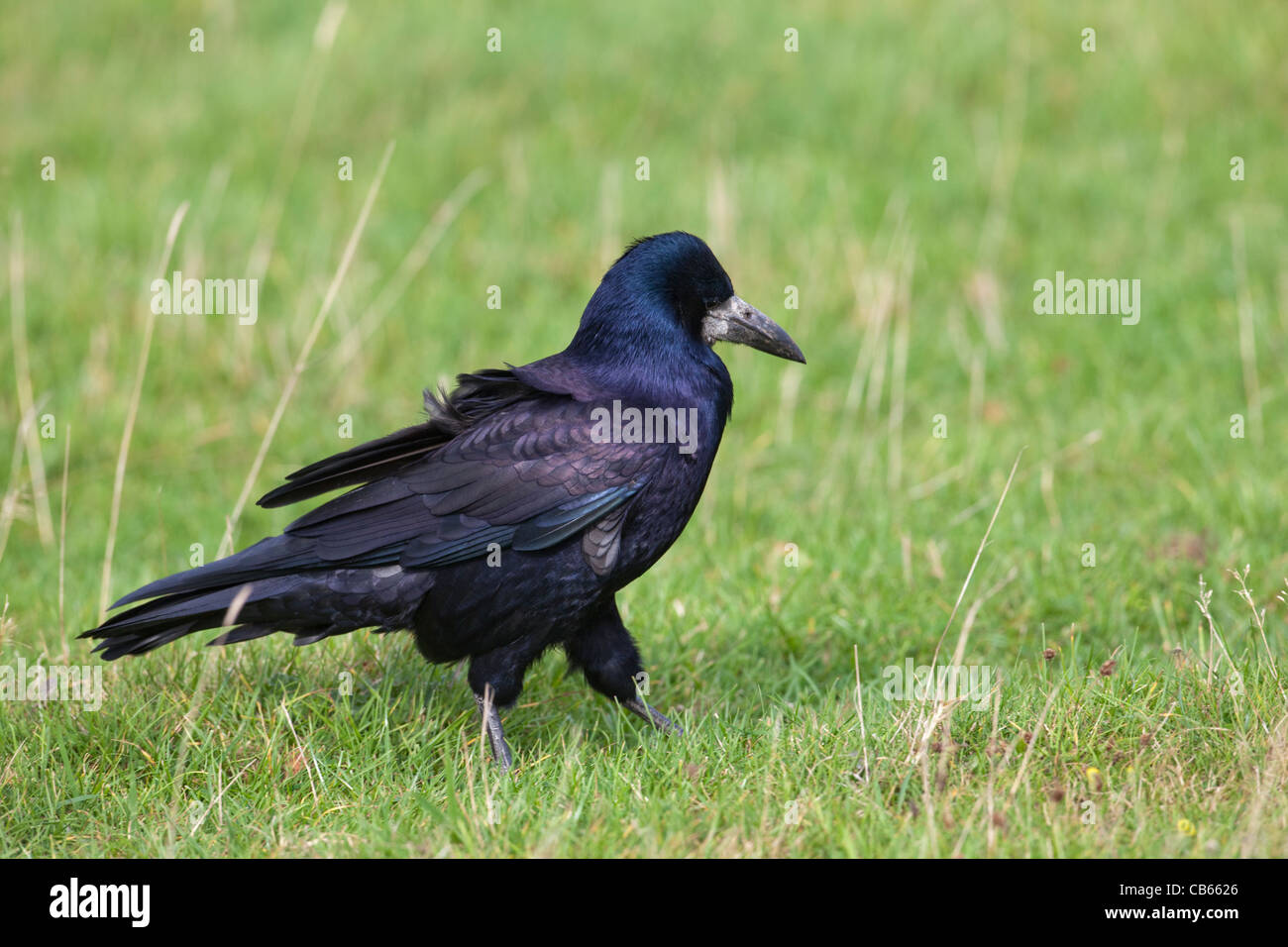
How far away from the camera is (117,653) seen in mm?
3887

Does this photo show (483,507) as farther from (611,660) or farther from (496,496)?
(611,660)

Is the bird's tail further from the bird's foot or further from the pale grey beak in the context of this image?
the pale grey beak

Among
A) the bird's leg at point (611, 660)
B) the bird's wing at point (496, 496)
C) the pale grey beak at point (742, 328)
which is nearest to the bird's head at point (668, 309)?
the pale grey beak at point (742, 328)

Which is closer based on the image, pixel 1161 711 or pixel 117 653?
pixel 1161 711

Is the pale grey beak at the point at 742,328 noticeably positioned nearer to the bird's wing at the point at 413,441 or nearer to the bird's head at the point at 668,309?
the bird's head at the point at 668,309

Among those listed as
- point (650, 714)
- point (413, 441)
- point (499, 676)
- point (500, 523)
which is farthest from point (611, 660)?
point (413, 441)

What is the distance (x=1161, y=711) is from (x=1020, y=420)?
3.14m

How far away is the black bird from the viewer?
3.84 meters

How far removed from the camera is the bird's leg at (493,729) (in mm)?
3834

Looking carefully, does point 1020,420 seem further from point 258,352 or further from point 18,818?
point 18,818

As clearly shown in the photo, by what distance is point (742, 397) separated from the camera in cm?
695

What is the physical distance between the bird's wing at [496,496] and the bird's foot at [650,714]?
0.65 m
